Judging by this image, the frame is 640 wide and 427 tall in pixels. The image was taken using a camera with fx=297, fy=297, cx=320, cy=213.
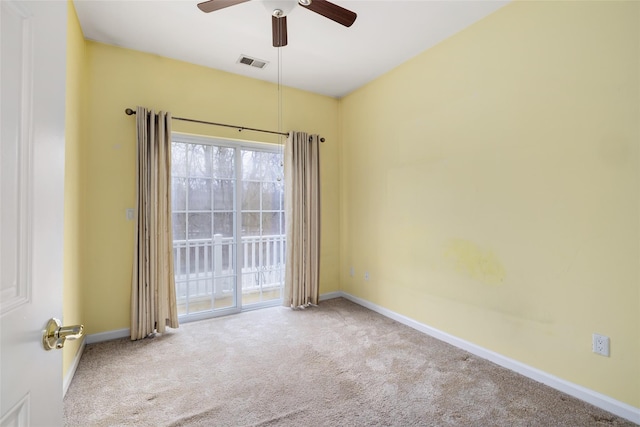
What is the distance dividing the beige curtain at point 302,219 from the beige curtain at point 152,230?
1.33m

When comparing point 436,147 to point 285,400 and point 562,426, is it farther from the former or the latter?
point 285,400

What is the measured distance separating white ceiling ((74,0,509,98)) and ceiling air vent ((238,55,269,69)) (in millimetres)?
53

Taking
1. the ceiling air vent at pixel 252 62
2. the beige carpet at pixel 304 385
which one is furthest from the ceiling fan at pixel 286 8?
the beige carpet at pixel 304 385

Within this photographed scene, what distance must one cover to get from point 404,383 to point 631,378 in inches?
52.3

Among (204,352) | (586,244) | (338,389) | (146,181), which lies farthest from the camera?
(146,181)

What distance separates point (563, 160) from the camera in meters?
2.05

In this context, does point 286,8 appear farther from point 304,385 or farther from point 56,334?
point 304,385

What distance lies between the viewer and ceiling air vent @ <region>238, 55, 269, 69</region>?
314 cm

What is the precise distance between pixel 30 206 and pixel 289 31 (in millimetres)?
2598

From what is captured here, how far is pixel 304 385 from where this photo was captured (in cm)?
213

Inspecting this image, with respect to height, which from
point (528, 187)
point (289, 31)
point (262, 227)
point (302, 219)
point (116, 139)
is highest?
point (289, 31)

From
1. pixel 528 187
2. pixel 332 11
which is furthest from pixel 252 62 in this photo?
pixel 528 187

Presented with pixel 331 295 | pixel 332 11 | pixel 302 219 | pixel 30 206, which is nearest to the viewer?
pixel 30 206

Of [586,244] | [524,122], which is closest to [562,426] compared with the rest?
[586,244]
